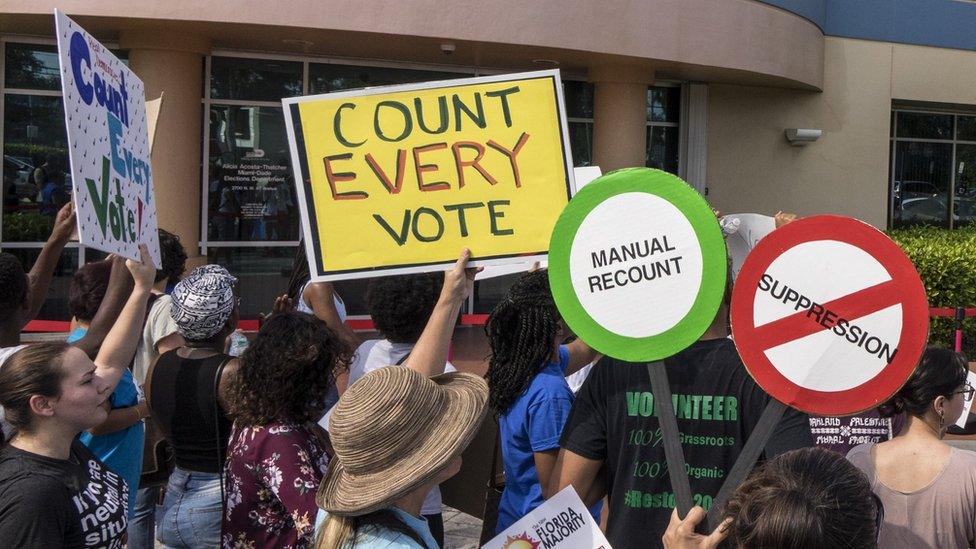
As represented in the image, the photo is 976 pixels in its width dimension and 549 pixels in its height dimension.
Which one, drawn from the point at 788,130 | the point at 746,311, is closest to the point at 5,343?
the point at 746,311

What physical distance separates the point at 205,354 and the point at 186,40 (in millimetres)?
8740

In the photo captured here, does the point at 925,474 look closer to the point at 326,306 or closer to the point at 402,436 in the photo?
the point at 402,436

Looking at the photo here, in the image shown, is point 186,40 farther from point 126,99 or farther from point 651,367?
point 651,367

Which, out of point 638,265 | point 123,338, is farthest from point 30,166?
point 638,265

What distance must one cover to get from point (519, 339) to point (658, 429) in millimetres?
670

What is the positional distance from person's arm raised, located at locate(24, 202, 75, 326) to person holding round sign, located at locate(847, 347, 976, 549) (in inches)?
114

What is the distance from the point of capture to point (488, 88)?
9.77 feet

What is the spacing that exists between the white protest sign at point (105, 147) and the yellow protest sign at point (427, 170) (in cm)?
64

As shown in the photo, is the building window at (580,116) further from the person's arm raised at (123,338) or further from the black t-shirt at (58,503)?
the black t-shirt at (58,503)

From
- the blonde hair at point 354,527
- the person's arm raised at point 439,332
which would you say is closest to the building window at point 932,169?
the person's arm raised at point 439,332

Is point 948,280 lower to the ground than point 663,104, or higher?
lower

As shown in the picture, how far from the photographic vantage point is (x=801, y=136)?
14359 mm

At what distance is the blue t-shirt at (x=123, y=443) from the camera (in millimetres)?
3598

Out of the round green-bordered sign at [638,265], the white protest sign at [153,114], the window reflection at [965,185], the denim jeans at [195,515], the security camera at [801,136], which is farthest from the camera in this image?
the window reflection at [965,185]
